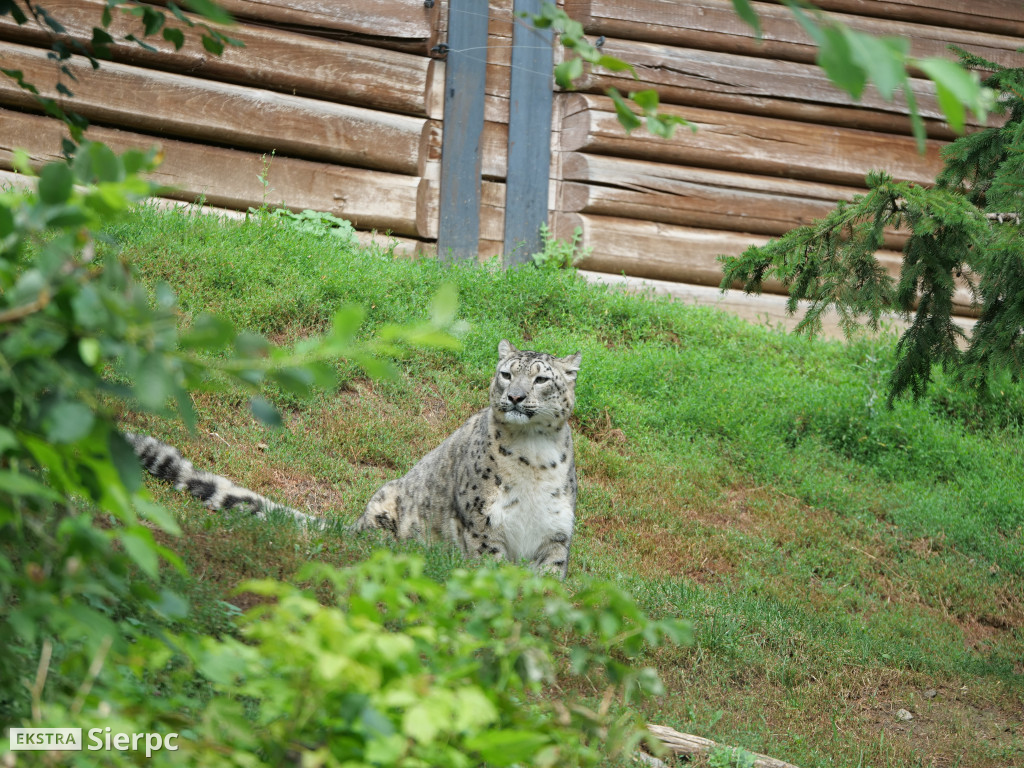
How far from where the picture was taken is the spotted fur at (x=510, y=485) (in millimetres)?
6348

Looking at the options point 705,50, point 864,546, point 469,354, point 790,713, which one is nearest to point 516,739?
point 790,713

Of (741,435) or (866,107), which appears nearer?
(741,435)

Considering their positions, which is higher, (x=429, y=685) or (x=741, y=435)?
(x=429, y=685)

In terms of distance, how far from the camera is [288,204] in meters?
10.3

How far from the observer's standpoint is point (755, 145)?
459 inches

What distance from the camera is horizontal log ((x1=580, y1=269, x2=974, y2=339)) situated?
11.3m

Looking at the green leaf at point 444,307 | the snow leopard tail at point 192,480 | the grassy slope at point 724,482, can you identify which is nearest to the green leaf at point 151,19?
the green leaf at point 444,307

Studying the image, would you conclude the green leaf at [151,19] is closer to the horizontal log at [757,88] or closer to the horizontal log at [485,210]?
the horizontal log at [485,210]

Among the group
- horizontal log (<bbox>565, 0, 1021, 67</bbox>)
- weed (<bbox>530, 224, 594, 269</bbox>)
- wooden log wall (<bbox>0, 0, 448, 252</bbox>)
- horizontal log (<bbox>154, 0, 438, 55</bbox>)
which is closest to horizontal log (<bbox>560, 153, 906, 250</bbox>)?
weed (<bbox>530, 224, 594, 269</bbox>)

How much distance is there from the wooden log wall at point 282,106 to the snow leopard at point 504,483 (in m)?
4.51

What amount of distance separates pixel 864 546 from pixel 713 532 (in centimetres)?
133

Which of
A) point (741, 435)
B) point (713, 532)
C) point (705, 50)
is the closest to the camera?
point (713, 532)

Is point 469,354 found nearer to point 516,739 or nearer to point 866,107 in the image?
point 866,107

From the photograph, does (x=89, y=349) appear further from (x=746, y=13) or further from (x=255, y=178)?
(x=255, y=178)
